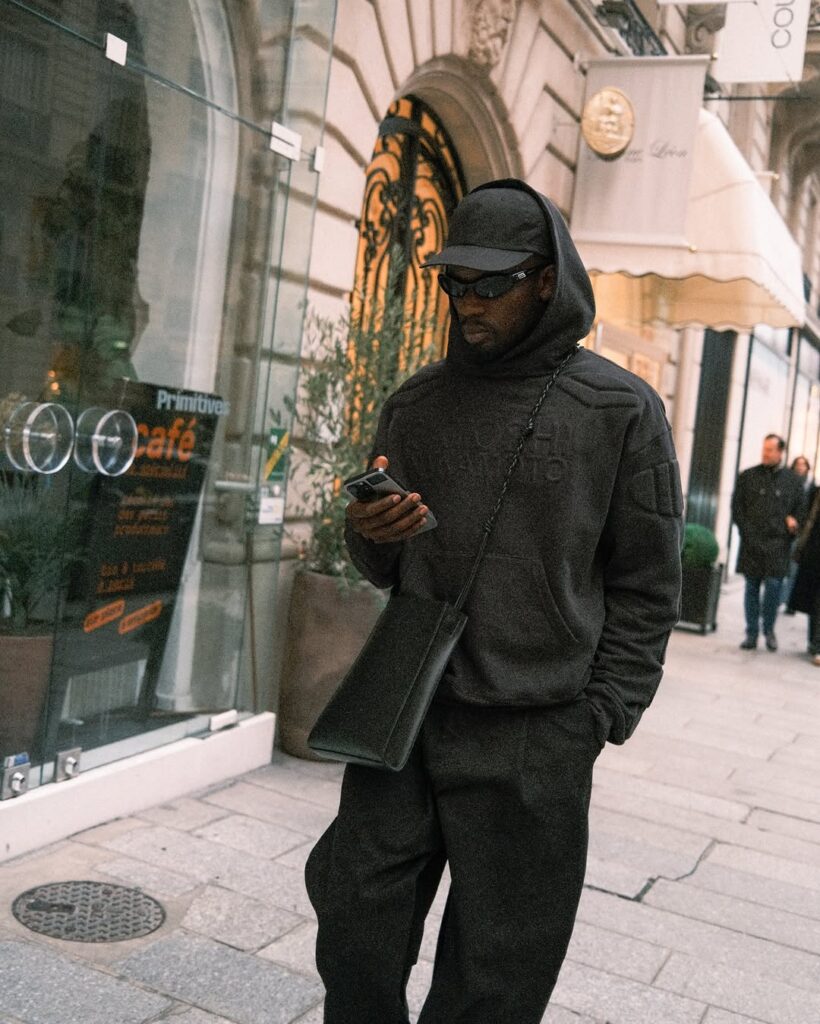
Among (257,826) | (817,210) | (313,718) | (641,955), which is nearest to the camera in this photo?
(641,955)

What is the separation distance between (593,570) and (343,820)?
0.68 m

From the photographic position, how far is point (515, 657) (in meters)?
2.31

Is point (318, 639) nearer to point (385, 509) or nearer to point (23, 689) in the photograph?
point (23, 689)

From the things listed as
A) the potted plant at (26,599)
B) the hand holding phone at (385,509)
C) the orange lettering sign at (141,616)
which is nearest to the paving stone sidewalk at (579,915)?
the potted plant at (26,599)

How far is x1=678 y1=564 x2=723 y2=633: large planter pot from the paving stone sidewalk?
5.30 meters

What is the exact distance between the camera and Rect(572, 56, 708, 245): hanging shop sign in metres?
9.73

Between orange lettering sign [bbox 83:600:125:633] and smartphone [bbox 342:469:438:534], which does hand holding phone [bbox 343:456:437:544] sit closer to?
smartphone [bbox 342:469:438:534]

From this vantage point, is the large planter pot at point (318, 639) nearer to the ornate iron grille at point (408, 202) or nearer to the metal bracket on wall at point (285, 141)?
the metal bracket on wall at point (285, 141)

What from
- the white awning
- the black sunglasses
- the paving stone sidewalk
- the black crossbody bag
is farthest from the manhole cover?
the white awning

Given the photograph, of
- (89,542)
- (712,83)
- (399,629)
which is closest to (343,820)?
(399,629)

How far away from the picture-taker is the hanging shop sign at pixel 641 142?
31.9 ft

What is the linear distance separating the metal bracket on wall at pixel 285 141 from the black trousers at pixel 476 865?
12.0ft

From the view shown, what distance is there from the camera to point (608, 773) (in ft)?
21.0

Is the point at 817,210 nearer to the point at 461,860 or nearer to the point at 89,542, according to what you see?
the point at 89,542
